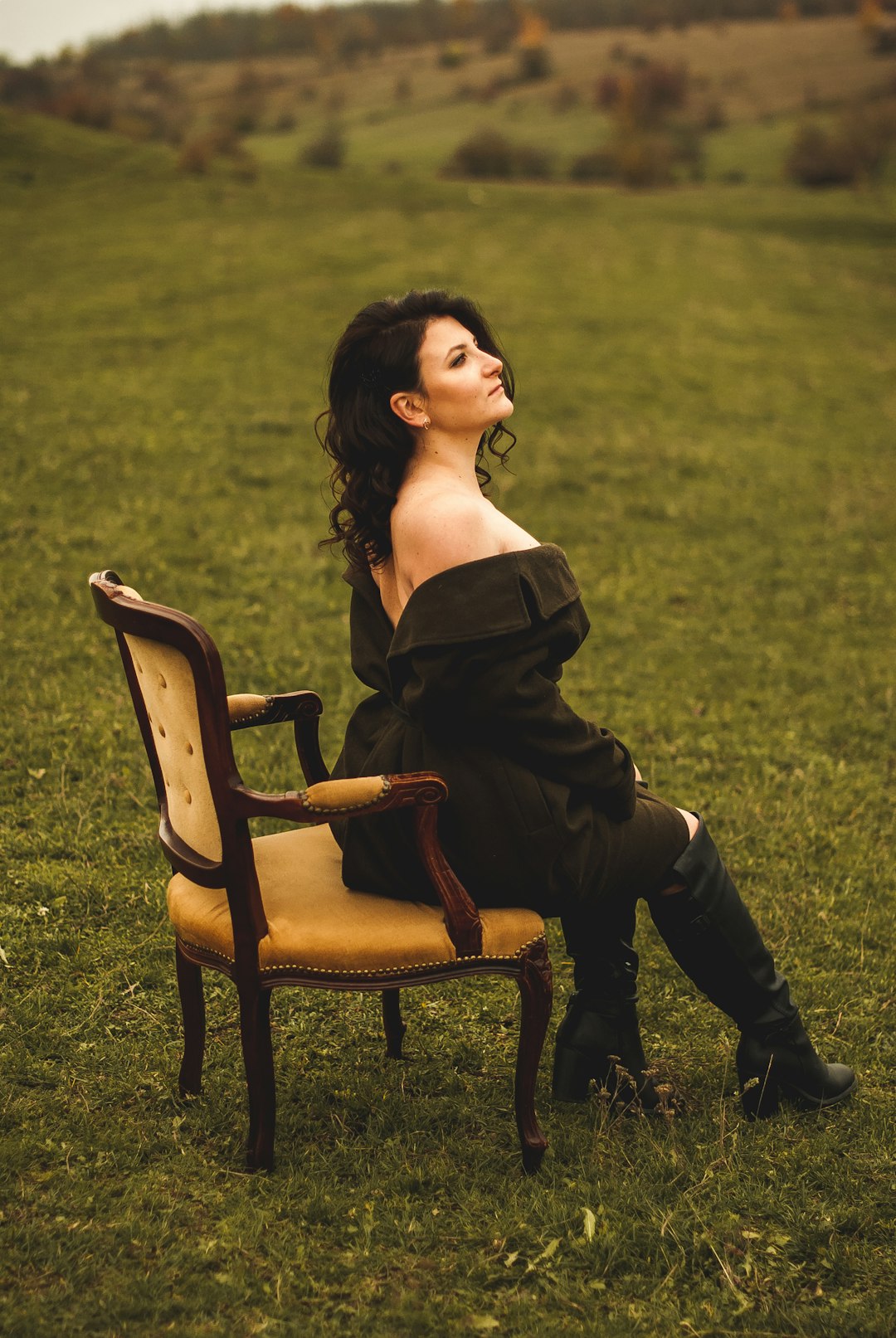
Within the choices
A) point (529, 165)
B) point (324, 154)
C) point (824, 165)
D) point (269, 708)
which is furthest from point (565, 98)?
point (269, 708)

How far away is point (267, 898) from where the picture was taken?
324 cm

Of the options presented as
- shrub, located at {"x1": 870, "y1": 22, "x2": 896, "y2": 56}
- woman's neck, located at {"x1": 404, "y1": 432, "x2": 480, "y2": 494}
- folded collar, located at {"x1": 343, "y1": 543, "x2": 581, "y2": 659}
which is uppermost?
shrub, located at {"x1": 870, "y1": 22, "x2": 896, "y2": 56}

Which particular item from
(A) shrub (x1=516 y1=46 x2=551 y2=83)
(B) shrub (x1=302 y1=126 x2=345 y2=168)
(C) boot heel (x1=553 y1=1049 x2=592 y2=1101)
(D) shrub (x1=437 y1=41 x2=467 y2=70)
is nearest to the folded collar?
(C) boot heel (x1=553 y1=1049 x2=592 y2=1101)

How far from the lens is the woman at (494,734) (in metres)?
3.05

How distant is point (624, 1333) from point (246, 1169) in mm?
1093

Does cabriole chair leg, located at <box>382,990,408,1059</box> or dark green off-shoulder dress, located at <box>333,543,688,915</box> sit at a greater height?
dark green off-shoulder dress, located at <box>333,543,688,915</box>

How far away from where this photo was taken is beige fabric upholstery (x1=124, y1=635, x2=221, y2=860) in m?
2.94

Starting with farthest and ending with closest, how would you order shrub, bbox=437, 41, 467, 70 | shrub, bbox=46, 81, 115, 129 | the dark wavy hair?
shrub, bbox=437, 41, 467, 70
shrub, bbox=46, 81, 115, 129
the dark wavy hair

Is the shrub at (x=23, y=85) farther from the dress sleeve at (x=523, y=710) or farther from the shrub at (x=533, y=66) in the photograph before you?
the dress sleeve at (x=523, y=710)

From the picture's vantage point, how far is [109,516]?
9.68 metres

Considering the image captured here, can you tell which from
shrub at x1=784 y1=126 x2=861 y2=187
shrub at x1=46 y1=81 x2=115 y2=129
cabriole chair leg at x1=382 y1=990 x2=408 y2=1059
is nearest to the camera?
cabriole chair leg at x1=382 y1=990 x2=408 y2=1059

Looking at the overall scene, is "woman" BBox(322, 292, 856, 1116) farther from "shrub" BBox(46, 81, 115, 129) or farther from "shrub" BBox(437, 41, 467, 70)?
"shrub" BBox(437, 41, 467, 70)

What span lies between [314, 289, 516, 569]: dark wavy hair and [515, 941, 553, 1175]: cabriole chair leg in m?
1.21

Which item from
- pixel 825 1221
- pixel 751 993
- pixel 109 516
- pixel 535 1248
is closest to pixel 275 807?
pixel 535 1248
